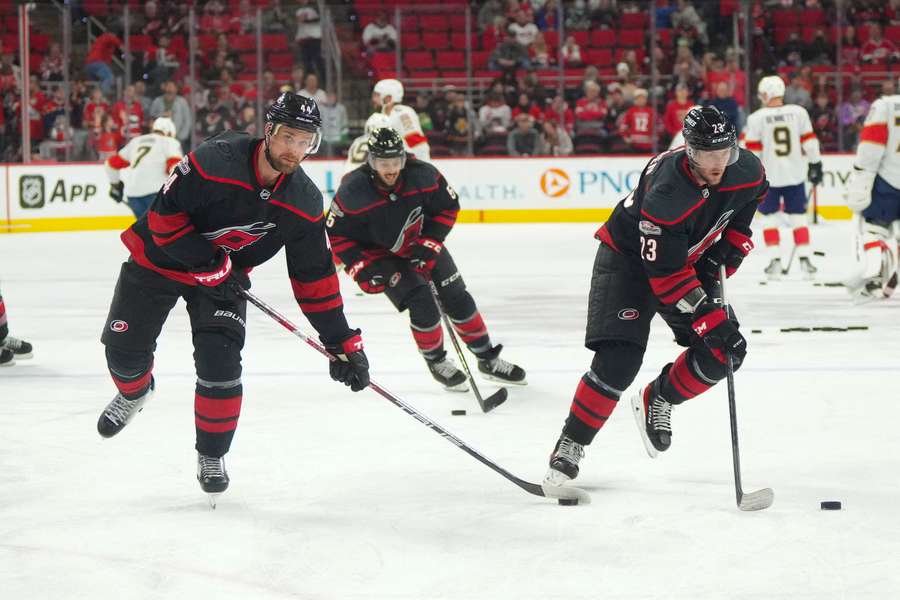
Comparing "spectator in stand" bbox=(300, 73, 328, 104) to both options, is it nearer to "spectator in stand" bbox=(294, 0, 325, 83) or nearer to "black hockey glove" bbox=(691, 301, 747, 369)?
"spectator in stand" bbox=(294, 0, 325, 83)

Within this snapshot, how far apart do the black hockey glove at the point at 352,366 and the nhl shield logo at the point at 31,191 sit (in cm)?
939

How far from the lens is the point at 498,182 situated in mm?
12438

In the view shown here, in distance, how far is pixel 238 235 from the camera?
3.23m

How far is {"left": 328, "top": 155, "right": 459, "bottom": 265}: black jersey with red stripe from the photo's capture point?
482 centimetres

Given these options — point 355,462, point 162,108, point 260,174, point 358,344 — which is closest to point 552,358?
point 355,462

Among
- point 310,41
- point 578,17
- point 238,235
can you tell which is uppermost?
point 578,17

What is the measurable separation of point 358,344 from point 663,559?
1015mm

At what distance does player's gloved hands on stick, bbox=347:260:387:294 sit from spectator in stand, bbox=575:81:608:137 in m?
8.24

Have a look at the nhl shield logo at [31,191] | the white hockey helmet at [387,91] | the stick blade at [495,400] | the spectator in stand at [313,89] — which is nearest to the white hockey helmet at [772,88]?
the white hockey helmet at [387,91]

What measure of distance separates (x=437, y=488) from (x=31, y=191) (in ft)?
31.2

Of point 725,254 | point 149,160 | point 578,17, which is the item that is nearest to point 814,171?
point 149,160

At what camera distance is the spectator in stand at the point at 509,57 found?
1338 centimetres

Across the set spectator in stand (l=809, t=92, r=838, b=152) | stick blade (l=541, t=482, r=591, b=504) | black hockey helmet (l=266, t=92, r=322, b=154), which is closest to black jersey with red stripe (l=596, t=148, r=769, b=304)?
stick blade (l=541, t=482, r=591, b=504)

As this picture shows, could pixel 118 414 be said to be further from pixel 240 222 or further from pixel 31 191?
pixel 31 191
